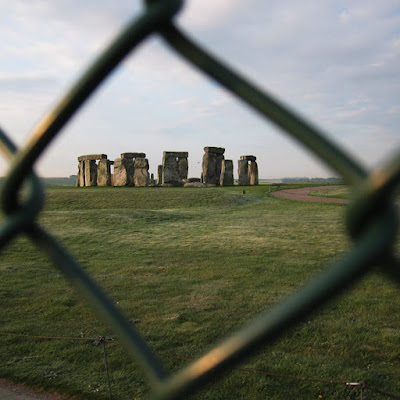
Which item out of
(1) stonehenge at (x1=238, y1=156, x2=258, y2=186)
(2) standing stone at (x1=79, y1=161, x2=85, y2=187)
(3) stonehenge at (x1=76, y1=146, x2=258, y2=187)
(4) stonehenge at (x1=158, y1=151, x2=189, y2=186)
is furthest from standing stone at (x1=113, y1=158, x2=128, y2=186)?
(1) stonehenge at (x1=238, y1=156, x2=258, y2=186)

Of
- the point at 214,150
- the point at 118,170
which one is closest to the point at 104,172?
the point at 118,170

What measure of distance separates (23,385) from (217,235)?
19.6 feet

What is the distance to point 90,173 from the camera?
24281 mm

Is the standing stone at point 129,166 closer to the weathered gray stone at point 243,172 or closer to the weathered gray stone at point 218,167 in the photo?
the weathered gray stone at point 218,167

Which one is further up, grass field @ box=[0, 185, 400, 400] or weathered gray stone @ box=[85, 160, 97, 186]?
weathered gray stone @ box=[85, 160, 97, 186]

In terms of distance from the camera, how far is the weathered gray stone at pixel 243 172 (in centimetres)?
2534

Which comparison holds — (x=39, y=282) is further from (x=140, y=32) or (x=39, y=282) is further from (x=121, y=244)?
(x=140, y=32)

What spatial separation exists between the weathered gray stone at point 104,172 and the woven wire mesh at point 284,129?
23.6 metres

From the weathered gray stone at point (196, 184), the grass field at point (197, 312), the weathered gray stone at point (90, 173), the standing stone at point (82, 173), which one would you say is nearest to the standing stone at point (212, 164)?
the weathered gray stone at point (196, 184)

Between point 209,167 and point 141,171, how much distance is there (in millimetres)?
4169

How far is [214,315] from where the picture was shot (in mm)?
4055

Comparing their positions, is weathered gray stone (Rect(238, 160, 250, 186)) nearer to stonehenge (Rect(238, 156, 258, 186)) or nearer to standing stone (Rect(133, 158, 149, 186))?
stonehenge (Rect(238, 156, 258, 186))

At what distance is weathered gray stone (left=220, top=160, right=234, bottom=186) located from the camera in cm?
2419

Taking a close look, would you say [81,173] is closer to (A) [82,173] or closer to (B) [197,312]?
(A) [82,173]
